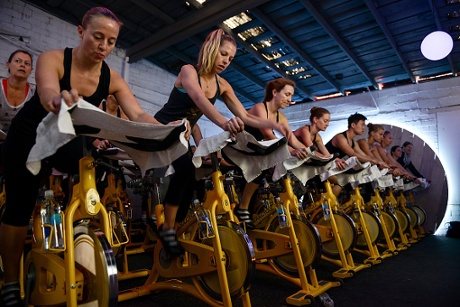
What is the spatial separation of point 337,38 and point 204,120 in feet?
10.9

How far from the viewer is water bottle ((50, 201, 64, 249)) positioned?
114 cm

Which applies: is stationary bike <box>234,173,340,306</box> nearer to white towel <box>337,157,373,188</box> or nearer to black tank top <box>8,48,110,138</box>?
white towel <box>337,157,373,188</box>

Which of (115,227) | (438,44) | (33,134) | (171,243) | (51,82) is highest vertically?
(438,44)

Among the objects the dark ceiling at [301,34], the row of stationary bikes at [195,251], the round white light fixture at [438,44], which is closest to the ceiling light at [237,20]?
the dark ceiling at [301,34]

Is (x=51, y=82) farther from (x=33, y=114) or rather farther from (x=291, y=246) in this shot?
(x=291, y=246)

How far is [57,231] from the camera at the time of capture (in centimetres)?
117

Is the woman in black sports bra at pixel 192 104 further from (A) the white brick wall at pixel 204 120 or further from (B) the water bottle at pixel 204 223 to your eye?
(A) the white brick wall at pixel 204 120

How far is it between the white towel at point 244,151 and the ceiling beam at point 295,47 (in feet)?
11.3

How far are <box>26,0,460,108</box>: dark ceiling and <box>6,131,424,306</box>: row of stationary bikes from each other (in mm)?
2759

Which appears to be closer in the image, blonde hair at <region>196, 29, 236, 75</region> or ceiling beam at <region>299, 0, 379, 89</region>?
blonde hair at <region>196, 29, 236, 75</region>

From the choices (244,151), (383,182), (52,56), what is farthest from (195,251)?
(383,182)

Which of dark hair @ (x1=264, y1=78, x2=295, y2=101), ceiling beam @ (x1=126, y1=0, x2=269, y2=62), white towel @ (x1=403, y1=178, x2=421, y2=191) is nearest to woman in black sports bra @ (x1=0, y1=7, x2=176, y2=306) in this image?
dark hair @ (x1=264, y1=78, x2=295, y2=101)

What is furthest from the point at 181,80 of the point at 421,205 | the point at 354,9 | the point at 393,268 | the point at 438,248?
the point at 421,205

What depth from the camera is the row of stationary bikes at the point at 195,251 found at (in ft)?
3.81
